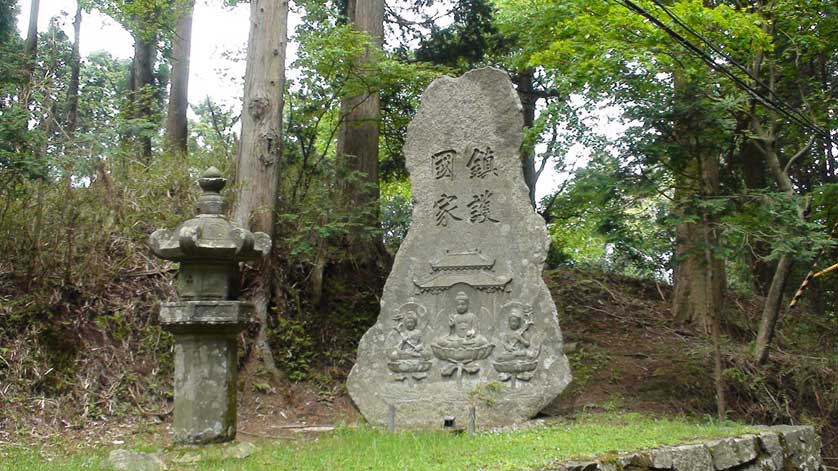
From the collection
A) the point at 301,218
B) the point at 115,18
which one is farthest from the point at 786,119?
the point at 115,18

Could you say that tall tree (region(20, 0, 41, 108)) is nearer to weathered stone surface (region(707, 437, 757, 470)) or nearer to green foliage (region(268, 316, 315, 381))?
green foliage (region(268, 316, 315, 381))

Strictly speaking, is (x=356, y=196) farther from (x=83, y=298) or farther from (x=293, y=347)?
(x=83, y=298)

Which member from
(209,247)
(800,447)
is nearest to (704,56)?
(800,447)

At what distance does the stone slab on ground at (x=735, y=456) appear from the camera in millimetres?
5520

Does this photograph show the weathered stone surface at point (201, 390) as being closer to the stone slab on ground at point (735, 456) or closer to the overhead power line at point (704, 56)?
the stone slab on ground at point (735, 456)

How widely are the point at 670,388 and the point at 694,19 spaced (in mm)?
4625

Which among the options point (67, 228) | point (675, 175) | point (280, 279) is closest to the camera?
point (67, 228)

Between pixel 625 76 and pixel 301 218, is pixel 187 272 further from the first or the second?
pixel 625 76

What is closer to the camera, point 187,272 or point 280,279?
point 187,272

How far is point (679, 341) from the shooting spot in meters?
11.7

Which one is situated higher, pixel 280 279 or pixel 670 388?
pixel 280 279

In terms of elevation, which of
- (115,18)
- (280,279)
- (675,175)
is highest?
(115,18)

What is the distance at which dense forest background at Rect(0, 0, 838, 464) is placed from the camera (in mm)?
8570

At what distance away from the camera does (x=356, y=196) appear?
11.4m
